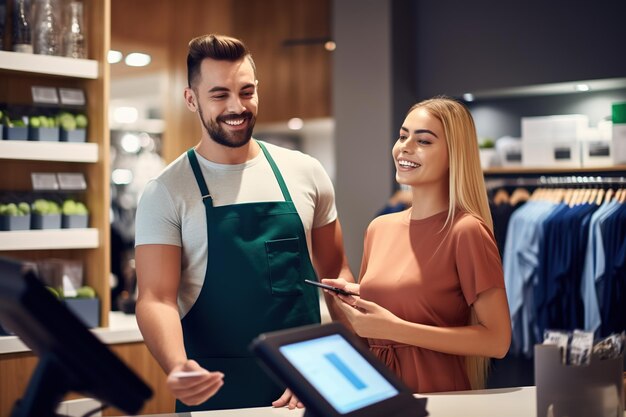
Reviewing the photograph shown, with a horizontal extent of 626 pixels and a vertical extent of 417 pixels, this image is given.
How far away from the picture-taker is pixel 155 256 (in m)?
2.31

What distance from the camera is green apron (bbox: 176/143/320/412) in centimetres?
240

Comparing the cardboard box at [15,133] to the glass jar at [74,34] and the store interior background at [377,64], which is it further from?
the store interior background at [377,64]

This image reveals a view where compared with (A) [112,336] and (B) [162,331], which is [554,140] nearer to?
(A) [112,336]

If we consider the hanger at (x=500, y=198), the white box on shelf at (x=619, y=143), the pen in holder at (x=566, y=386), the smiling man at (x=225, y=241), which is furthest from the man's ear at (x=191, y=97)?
the white box on shelf at (x=619, y=143)

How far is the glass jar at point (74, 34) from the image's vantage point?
11.7 ft

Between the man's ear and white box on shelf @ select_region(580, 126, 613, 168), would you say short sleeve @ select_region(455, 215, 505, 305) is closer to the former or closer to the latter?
the man's ear

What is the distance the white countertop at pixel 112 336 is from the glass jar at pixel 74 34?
1.26m

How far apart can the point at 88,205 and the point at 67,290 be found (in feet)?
1.34

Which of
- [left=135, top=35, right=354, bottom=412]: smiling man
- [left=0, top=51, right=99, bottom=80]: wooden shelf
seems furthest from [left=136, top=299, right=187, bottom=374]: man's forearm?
[left=0, top=51, right=99, bottom=80]: wooden shelf

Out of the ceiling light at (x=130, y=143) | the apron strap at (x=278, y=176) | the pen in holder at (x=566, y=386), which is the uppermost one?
the ceiling light at (x=130, y=143)

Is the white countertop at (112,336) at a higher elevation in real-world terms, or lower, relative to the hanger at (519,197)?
lower

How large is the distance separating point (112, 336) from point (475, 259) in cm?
199

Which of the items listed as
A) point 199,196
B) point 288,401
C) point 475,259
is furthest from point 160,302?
point 475,259

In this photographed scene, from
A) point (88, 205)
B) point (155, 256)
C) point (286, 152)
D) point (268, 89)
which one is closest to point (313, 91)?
point (268, 89)
